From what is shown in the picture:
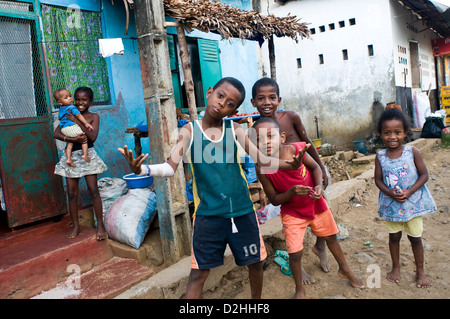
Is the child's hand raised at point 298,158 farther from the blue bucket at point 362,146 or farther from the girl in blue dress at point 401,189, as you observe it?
the blue bucket at point 362,146

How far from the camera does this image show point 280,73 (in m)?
12.2

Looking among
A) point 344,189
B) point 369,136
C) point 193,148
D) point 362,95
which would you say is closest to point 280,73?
point 362,95

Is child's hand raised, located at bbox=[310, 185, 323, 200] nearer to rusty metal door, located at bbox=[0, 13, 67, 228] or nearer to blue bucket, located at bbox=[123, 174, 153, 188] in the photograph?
blue bucket, located at bbox=[123, 174, 153, 188]

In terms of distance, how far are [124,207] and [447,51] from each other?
1639 centimetres

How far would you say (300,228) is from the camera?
2.78 metres

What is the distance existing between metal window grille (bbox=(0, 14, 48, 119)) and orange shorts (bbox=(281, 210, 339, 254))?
3203 mm

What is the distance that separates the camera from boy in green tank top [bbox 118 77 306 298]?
2.21m

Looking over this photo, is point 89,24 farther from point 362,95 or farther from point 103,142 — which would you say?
point 362,95

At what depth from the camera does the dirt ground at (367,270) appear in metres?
2.91

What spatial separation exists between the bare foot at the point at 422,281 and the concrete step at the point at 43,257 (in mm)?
2989

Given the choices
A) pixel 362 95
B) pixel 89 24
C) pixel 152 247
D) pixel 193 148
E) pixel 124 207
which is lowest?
pixel 152 247

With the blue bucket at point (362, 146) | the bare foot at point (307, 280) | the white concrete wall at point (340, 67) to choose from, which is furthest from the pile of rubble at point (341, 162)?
the bare foot at point (307, 280)

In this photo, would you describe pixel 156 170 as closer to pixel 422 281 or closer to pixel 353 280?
pixel 353 280

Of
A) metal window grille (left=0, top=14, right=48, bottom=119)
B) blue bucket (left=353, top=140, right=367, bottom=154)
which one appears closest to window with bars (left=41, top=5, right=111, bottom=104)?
metal window grille (left=0, top=14, right=48, bottom=119)
